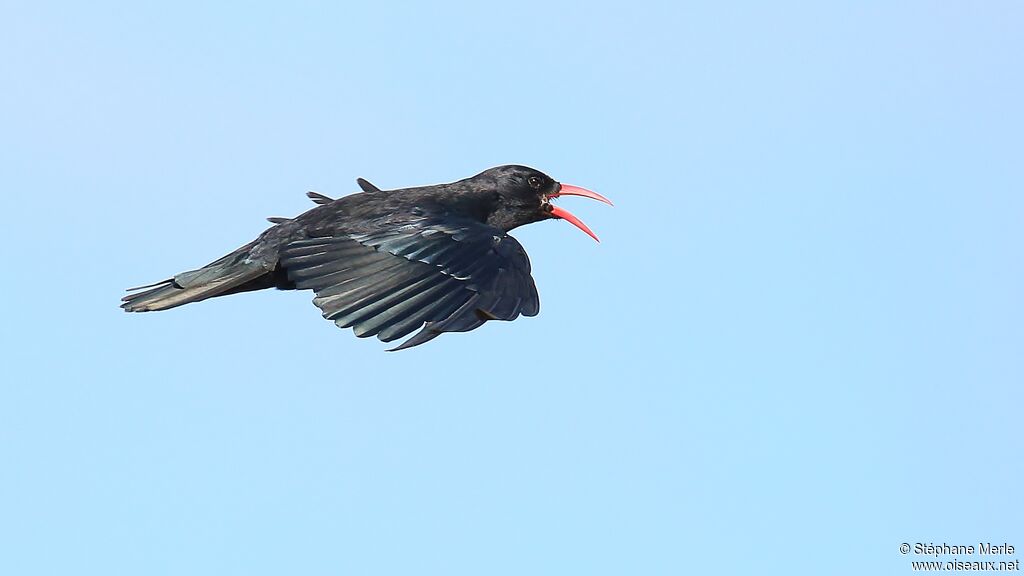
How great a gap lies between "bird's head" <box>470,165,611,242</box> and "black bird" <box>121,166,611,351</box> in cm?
45

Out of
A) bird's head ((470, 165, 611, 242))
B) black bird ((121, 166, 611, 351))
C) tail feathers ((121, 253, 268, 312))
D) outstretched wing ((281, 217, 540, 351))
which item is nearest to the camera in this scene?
outstretched wing ((281, 217, 540, 351))

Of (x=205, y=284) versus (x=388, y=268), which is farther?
(x=205, y=284)

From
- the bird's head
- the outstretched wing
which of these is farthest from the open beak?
the outstretched wing

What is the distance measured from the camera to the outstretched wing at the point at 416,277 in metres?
10.8

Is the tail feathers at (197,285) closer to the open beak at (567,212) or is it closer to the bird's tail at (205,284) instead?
the bird's tail at (205,284)

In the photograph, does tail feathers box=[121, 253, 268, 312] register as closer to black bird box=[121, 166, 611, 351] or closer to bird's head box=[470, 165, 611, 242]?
black bird box=[121, 166, 611, 351]

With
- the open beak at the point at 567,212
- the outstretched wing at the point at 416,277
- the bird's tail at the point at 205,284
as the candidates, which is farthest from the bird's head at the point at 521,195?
the bird's tail at the point at 205,284

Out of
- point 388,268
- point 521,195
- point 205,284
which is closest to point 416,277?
point 388,268

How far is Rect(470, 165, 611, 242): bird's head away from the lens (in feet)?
46.8

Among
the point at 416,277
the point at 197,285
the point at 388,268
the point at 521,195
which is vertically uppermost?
the point at 521,195

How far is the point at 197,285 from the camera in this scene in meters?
12.5

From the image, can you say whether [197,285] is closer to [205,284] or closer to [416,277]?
[205,284]

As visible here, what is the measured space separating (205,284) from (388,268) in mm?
1948

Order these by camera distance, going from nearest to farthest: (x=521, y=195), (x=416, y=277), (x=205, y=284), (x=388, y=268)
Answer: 1. (x=416, y=277)
2. (x=388, y=268)
3. (x=205, y=284)
4. (x=521, y=195)
